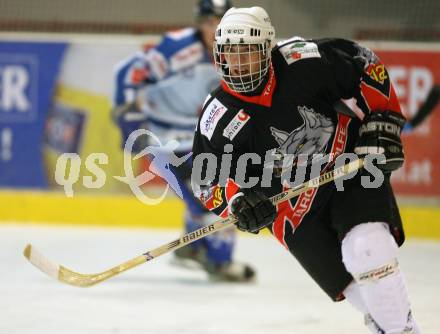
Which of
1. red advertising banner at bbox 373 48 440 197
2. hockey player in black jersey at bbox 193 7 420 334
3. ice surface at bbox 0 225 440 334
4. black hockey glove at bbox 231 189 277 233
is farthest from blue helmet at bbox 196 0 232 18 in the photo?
black hockey glove at bbox 231 189 277 233

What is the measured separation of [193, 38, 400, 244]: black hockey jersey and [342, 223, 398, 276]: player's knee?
274 mm

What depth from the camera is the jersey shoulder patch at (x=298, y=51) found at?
3.12 m

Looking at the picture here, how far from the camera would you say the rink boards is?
649 centimetres

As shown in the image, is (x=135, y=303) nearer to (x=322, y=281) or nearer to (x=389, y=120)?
(x=322, y=281)

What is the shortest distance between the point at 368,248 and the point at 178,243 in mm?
724

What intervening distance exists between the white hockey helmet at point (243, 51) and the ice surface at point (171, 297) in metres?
1.25

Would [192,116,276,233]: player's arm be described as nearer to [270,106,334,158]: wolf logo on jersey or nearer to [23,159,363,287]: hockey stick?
[23,159,363,287]: hockey stick

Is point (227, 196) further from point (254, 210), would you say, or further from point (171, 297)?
point (171, 297)

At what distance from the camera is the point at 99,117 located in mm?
6512

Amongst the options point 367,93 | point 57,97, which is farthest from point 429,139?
point 367,93

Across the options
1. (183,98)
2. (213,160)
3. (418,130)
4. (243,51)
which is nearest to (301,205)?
(213,160)

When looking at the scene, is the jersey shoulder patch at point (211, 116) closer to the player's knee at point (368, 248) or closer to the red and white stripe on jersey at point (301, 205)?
the red and white stripe on jersey at point (301, 205)

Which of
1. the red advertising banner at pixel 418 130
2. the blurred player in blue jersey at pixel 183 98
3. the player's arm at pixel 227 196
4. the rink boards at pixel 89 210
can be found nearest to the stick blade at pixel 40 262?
the player's arm at pixel 227 196

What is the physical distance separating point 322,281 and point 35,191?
12.6 feet
